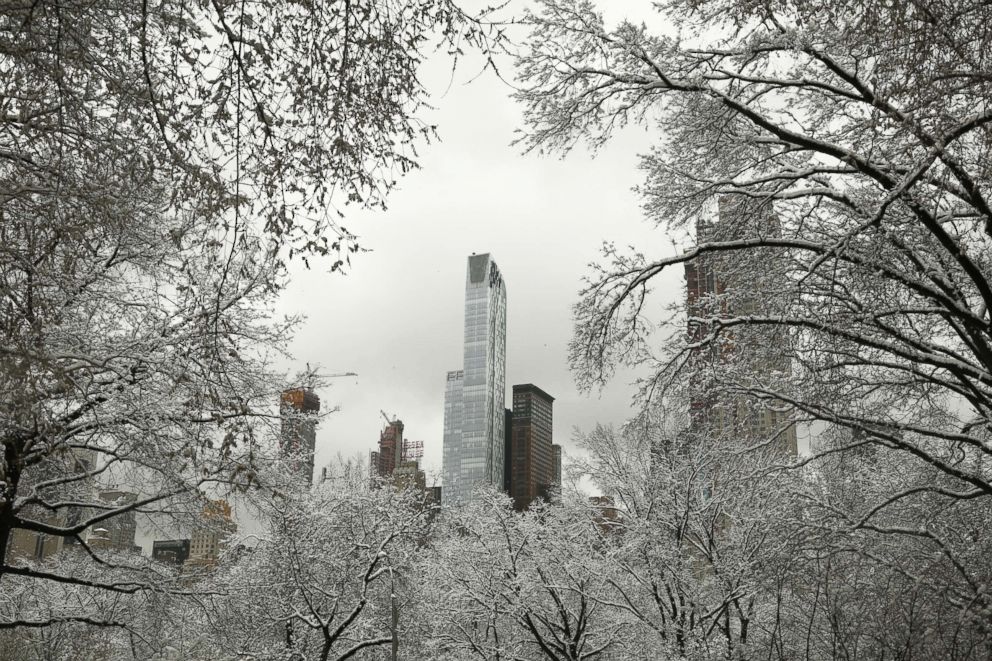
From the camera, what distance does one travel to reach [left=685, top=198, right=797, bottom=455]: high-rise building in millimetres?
9703

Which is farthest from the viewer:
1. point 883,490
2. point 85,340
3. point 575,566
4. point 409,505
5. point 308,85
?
point 409,505

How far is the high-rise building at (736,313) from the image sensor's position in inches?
382

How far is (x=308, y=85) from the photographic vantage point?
4770 millimetres

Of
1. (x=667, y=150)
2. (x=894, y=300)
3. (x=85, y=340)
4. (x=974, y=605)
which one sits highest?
(x=667, y=150)

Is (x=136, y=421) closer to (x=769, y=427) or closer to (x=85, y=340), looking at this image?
(x=85, y=340)

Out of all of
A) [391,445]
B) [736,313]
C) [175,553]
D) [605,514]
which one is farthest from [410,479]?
[391,445]

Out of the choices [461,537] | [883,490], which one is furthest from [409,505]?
[883,490]

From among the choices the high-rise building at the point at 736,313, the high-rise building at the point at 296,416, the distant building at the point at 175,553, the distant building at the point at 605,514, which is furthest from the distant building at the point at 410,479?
the high-rise building at the point at 736,313

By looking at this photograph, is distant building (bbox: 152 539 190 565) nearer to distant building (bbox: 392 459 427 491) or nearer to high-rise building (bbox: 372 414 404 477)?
distant building (bbox: 392 459 427 491)

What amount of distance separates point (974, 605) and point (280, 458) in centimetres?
929

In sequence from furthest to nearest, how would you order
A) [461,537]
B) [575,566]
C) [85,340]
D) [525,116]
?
1. [461,537]
2. [575,566]
3. [525,116]
4. [85,340]

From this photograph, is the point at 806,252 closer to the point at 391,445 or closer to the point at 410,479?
the point at 410,479

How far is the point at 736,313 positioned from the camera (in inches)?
406

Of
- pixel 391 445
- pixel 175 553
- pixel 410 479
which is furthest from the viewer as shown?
pixel 391 445
